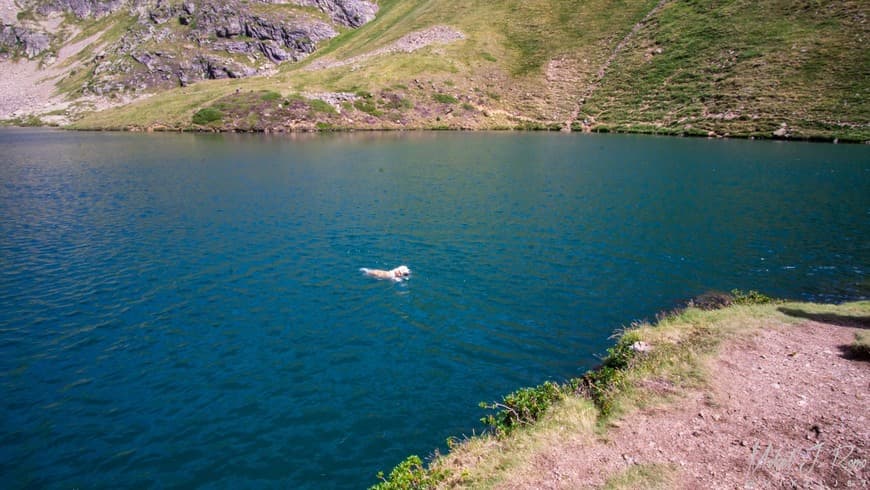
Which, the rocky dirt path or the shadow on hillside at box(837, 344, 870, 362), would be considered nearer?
the shadow on hillside at box(837, 344, 870, 362)

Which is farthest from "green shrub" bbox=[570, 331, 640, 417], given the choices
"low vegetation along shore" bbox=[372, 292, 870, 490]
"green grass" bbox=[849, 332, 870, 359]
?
"green grass" bbox=[849, 332, 870, 359]

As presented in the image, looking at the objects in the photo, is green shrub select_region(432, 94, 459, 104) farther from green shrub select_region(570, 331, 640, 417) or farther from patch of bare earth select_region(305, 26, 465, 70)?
green shrub select_region(570, 331, 640, 417)

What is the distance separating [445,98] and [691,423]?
14368 cm

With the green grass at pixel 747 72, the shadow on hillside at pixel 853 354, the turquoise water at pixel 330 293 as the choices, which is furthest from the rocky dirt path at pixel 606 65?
the shadow on hillside at pixel 853 354

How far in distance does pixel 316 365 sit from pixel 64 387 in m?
10.4

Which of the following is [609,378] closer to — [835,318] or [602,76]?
[835,318]

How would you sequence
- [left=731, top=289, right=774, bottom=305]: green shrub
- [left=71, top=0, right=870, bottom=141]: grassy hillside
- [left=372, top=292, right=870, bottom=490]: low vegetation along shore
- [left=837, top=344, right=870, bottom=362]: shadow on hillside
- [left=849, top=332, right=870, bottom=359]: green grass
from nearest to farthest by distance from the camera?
[left=372, top=292, right=870, bottom=490]: low vegetation along shore < [left=837, top=344, right=870, bottom=362]: shadow on hillside < [left=849, top=332, right=870, bottom=359]: green grass < [left=731, top=289, right=774, bottom=305]: green shrub < [left=71, top=0, right=870, bottom=141]: grassy hillside

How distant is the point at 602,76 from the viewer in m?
145

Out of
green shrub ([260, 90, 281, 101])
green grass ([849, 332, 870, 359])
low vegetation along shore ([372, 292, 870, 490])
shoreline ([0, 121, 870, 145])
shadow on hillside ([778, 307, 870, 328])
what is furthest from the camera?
green shrub ([260, 90, 281, 101])

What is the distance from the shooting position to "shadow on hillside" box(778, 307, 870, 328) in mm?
19744

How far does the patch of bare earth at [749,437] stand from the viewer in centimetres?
→ 1091

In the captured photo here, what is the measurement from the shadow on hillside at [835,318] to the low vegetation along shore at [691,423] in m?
A: 0.42

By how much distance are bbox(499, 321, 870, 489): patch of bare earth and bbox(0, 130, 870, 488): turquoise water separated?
5.49 meters

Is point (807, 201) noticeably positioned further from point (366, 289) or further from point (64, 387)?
point (64, 387)
